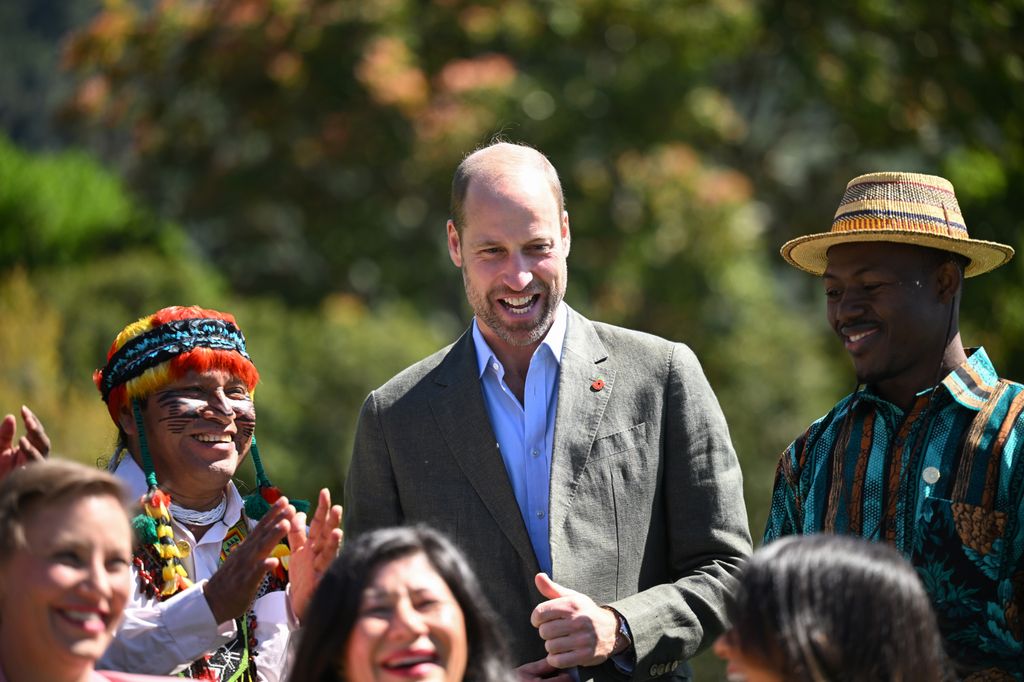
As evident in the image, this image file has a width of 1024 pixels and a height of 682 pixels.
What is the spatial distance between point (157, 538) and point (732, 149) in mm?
11455

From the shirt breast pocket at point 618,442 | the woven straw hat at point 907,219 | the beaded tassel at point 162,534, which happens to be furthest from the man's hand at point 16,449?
the woven straw hat at point 907,219

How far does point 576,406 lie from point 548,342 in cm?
22

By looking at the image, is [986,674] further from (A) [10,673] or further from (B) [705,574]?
(A) [10,673]

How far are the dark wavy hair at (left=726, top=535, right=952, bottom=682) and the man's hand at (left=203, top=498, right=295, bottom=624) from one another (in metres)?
1.23

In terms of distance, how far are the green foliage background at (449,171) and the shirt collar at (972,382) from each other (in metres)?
7.61

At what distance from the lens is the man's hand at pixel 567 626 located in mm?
3605

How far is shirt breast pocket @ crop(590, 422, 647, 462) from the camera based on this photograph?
3998mm

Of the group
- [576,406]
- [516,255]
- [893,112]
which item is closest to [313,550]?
[576,406]

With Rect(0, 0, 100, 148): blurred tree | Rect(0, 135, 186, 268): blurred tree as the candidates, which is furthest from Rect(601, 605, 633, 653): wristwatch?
Rect(0, 0, 100, 148): blurred tree

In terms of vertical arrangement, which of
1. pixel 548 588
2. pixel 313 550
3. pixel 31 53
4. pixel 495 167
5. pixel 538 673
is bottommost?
pixel 538 673

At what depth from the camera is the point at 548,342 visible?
13.6 feet

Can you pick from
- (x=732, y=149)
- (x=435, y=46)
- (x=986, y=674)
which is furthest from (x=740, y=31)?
(x=986, y=674)

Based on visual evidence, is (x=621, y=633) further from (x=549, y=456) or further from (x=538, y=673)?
(x=549, y=456)

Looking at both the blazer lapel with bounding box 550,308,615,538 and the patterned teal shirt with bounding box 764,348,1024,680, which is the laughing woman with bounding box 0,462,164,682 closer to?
the blazer lapel with bounding box 550,308,615,538
